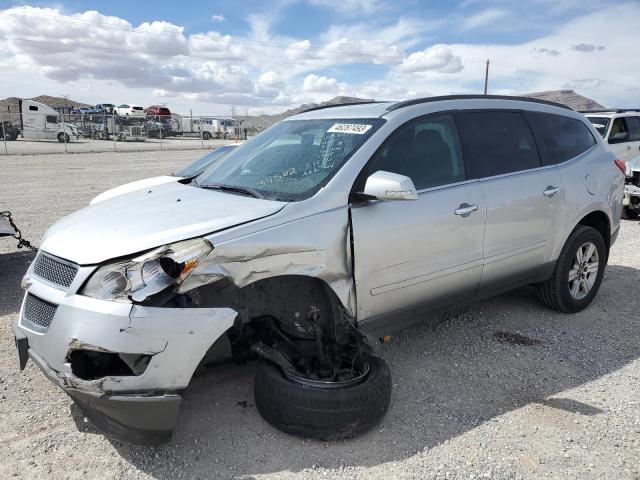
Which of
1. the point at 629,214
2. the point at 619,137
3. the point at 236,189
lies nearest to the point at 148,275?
the point at 236,189

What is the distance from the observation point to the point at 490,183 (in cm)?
396

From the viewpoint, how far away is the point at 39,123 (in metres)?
35.5

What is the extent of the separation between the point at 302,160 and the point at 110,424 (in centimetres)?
195

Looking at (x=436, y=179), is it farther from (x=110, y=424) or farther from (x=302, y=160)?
(x=110, y=424)

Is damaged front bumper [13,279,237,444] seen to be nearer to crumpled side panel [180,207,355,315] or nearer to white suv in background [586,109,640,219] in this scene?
crumpled side panel [180,207,355,315]

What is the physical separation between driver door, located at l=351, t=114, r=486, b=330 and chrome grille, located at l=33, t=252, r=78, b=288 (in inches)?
61.0

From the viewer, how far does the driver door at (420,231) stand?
10.7ft

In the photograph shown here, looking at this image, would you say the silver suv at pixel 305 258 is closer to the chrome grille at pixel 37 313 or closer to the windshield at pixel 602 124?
the chrome grille at pixel 37 313

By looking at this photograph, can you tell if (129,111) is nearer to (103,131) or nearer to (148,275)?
(103,131)

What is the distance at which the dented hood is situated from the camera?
2.74m

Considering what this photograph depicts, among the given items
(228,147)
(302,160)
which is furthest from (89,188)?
(302,160)

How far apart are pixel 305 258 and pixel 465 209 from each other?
132 centimetres

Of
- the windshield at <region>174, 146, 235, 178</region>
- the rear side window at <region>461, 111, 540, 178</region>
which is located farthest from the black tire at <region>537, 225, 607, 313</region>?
the windshield at <region>174, 146, 235, 178</region>

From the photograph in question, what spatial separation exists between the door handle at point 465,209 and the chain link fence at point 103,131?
27057 mm
